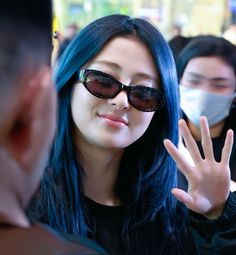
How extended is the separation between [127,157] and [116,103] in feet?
0.83

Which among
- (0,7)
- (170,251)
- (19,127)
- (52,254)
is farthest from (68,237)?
(170,251)

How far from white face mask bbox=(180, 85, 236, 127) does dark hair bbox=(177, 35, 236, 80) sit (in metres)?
0.14

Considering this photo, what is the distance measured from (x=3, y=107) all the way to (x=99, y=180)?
0.89m

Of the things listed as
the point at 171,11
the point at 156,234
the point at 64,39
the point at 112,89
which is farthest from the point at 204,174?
the point at 171,11

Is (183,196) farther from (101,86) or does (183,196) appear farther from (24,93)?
(24,93)

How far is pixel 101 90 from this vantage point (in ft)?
4.24

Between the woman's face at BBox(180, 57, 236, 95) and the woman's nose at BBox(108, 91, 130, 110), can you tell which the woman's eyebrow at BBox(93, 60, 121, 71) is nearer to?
the woman's nose at BBox(108, 91, 130, 110)

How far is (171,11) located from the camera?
296 inches

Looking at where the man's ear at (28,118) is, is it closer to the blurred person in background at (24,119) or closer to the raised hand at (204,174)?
the blurred person in background at (24,119)

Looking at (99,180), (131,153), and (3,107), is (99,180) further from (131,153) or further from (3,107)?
(3,107)

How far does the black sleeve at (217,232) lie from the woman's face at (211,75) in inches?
47.6

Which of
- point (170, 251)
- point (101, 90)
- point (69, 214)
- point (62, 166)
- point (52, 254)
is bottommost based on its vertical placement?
point (170, 251)

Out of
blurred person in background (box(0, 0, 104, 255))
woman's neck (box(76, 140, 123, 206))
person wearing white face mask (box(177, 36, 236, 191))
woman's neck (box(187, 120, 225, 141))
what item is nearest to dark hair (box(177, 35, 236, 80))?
person wearing white face mask (box(177, 36, 236, 191))

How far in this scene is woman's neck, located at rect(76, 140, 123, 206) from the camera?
1355 millimetres
